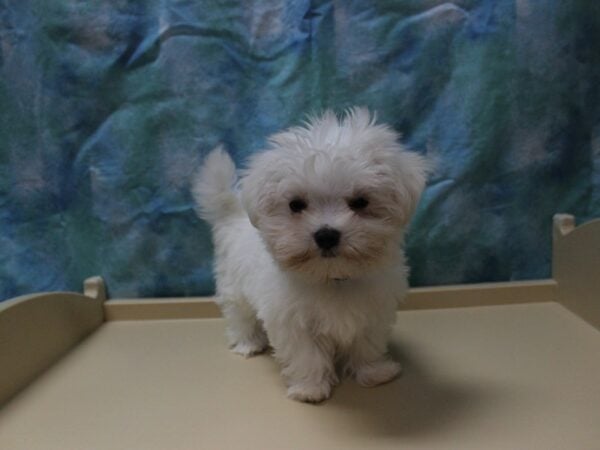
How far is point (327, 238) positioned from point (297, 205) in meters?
0.12

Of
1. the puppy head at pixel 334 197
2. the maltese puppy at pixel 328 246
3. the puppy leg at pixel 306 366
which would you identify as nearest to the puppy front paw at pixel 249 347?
the maltese puppy at pixel 328 246

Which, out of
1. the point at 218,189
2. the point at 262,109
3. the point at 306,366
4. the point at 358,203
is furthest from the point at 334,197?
the point at 262,109

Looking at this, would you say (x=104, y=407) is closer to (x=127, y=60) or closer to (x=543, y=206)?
(x=127, y=60)

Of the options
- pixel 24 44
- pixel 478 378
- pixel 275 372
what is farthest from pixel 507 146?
pixel 24 44

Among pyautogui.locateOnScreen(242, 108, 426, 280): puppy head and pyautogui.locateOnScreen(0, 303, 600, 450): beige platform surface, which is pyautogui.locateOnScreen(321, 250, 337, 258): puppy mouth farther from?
pyautogui.locateOnScreen(0, 303, 600, 450): beige platform surface

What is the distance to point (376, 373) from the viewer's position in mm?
1496

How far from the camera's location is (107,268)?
2.00 m

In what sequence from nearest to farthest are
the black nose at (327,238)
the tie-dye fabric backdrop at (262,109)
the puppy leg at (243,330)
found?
1. the black nose at (327,238)
2. the puppy leg at (243,330)
3. the tie-dye fabric backdrop at (262,109)

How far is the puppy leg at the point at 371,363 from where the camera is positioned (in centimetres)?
149

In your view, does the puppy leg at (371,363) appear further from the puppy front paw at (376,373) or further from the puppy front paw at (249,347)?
the puppy front paw at (249,347)

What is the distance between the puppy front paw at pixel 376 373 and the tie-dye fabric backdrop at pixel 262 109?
55 centimetres

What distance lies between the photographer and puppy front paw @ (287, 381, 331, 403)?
142cm

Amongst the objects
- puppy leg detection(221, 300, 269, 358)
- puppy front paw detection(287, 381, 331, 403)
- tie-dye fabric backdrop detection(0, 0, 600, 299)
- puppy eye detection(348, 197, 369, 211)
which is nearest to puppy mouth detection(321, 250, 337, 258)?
puppy eye detection(348, 197, 369, 211)

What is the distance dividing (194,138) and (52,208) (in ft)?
1.72
